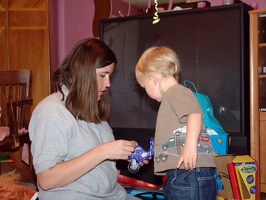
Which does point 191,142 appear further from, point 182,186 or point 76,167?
point 76,167

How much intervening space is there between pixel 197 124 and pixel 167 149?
169mm

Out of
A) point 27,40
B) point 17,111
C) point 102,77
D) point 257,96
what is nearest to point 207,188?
point 102,77

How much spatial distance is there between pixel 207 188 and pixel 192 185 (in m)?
0.06

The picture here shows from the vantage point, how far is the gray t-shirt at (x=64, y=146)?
4.10 feet

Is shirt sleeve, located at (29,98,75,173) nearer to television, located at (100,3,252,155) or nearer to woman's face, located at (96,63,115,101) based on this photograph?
woman's face, located at (96,63,115,101)

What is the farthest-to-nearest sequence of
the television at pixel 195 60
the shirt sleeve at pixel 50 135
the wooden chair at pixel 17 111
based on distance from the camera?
the television at pixel 195 60, the wooden chair at pixel 17 111, the shirt sleeve at pixel 50 135

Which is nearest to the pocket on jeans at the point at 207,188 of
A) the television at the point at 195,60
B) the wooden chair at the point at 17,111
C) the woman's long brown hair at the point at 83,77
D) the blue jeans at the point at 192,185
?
the blue jeans at the point at 192,185

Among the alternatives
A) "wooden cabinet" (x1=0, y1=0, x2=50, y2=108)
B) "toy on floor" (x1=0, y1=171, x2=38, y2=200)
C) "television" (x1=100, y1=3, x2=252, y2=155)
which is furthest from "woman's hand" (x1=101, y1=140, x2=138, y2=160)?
"wooden cabinet" (x1=0, y1=0, x2=50, y2=108)

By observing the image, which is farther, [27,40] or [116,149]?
[27,40]

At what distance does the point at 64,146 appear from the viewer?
1.27 meters

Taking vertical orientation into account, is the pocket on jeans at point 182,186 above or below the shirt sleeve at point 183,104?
below

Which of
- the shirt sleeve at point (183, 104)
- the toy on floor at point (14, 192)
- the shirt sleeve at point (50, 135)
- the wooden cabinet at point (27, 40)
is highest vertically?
the wooden cabinet at point (27, 40)

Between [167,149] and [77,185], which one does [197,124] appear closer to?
[167,149]

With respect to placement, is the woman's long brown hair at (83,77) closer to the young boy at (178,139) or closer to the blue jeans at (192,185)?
the young boy at (178,139)
